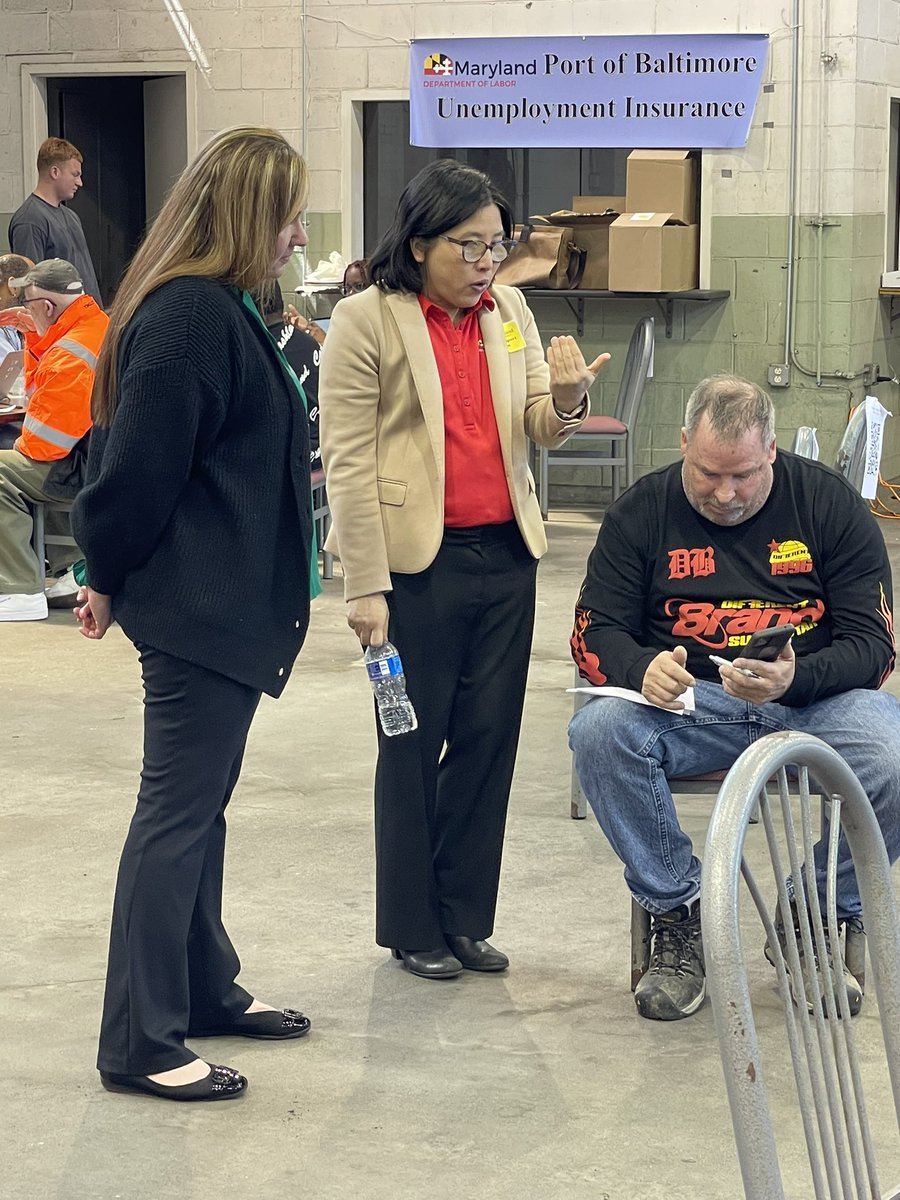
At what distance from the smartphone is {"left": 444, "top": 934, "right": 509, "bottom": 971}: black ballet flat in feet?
2.48

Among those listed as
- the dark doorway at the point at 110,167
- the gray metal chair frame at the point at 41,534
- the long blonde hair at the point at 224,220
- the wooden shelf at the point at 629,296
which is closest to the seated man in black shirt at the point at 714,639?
the long blonde hair at the point at 224,220

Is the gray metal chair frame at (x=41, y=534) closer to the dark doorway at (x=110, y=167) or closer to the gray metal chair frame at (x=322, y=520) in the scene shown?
the gray metal chair frame at (x=322, y=520)

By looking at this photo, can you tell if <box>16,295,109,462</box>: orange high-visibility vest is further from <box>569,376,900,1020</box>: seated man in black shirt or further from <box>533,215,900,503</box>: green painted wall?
<box>533,215,900,503</box>: green painted wall

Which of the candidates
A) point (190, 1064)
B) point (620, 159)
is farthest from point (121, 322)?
point (620, 159)

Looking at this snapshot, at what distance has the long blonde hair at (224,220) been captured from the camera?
8.14ft

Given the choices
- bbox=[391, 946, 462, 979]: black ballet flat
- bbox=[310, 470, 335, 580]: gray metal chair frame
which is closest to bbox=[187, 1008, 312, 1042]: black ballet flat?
bbox=[391, 946, 462, 979]: black ballet flat

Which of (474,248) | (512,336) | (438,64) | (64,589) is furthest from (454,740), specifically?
(438,64)

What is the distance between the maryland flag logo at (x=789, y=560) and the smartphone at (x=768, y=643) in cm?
19

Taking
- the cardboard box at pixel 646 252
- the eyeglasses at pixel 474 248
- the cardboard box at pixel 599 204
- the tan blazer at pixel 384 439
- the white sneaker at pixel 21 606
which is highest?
the cardboard box at pixel 599 204

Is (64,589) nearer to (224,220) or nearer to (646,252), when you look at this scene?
(646,252)

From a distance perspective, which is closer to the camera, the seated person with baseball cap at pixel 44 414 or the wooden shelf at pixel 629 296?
the seated person with baseball cap at pixel 44 414

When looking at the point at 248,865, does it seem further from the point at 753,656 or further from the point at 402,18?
the point at 402,18

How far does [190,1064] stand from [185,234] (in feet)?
4.09

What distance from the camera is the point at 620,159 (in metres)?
9.28
